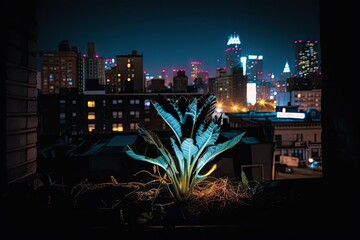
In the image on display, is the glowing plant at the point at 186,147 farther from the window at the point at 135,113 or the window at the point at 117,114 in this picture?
the window at the point at 117,114

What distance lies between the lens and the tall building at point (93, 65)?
128625 millimetres

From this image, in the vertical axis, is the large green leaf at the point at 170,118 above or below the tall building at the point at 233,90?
below

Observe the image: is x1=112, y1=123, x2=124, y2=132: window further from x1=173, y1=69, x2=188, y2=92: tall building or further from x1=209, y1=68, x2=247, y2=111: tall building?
x1=209, y1=68, x2=247, y2=111: tall building

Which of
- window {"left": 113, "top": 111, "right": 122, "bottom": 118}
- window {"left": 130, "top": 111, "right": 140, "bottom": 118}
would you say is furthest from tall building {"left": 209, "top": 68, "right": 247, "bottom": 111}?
window {"left": 113, "top": 111, "right": 122, "bottom": 118}

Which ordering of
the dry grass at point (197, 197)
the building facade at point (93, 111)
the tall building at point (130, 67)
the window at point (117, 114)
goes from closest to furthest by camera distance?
1. the dry grass at point (197, 197)
2. the building facade at point (93, 111)
3. the window at point (117, 114)
4. the tall building at point (130, 67)

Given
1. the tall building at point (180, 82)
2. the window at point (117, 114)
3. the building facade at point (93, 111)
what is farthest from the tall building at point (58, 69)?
the window at point (117, 114)

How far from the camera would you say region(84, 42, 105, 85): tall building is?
12862cm

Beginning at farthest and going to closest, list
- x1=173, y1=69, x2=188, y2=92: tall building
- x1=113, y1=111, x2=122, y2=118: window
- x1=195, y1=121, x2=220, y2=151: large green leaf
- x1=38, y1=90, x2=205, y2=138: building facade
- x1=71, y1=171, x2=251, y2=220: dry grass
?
1. x1=173, y1=69, x2=188, y2=92: tall building
2. x1=113, y1=111, x2=122, y2=118: window
3. x1=38, y1=90, x2=205, y2=138: building facade
4. x1=195, y1=121, x2=220, y2=151: large green leaf
5. x1=71, y1=171, x2=251, y2=220: dry grass

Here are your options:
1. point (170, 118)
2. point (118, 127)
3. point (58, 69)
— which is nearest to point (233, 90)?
point (58, 69)

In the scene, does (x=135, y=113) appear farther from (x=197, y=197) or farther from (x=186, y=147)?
(x=186, y=147)

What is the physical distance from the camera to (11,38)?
3123mm

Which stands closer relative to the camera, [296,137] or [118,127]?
[296,137]

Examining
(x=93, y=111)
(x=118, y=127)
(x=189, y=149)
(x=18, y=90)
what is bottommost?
A: (x=118, y=127)

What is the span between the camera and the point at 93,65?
130 m
